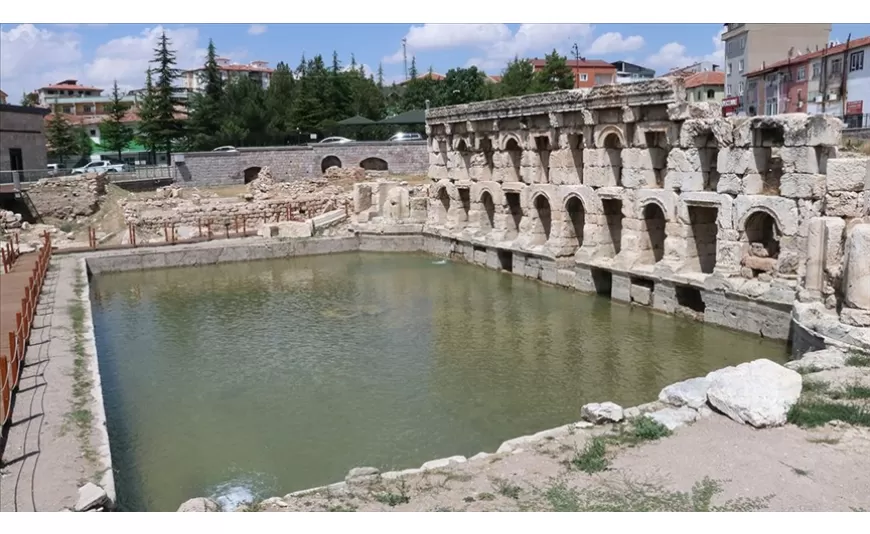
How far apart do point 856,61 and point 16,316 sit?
119 feet

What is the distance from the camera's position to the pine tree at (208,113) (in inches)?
1937

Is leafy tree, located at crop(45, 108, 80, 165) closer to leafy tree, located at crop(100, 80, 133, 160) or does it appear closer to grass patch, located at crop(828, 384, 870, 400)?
leafy tree, located at crop(100, 80, 133, 160)

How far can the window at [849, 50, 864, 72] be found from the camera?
1381 inches

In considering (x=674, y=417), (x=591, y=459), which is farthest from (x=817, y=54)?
(x=591, y=459)

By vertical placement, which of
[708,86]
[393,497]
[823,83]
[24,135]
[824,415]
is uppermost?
[708,86]

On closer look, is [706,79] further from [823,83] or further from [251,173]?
[251,173]

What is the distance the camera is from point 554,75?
2074 inches

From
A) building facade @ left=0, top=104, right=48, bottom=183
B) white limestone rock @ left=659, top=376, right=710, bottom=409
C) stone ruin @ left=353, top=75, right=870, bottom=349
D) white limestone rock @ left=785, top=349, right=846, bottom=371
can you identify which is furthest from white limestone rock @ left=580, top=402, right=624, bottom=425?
building facade @ left=0, top=104, right=48, bottom=183

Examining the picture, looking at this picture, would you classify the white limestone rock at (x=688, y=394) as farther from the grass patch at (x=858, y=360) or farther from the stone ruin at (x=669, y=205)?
the stone ruin at (x=669, y=205)

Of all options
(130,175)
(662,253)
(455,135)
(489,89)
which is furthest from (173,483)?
(489,89)

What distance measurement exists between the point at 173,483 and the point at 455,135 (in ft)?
63.1

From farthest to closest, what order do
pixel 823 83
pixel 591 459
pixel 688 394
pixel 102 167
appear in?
pixel 102 167 < pixel 823 83 < pixel 688 394 < pixel 591 459

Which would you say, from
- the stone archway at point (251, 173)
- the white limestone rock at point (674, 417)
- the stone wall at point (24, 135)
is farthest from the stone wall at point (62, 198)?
the white limestone rock at point (674, 417)

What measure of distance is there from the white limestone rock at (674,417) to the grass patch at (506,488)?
7.85 ft
